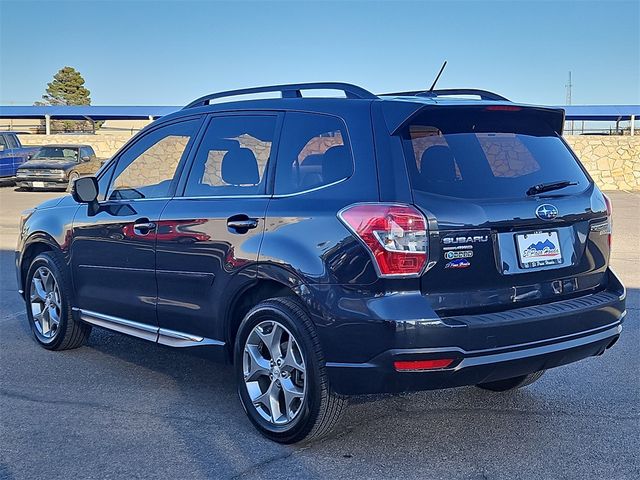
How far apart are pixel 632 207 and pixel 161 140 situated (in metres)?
16.7

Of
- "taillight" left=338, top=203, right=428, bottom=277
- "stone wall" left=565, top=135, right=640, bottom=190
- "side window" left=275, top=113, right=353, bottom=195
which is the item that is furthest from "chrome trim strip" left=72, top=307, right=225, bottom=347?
"stone wall" left=565, top=135, right=640, bottom=190

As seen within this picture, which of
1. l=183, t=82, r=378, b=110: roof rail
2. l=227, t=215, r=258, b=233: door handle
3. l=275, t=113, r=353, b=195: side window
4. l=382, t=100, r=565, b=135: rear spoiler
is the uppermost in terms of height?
l=183, t=82, r=378, b=110: roof rail

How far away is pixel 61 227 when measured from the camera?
19.4ft

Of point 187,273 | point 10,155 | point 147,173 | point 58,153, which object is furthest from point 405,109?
point 10,155

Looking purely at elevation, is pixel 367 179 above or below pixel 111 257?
above

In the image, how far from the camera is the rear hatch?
12.3 ft

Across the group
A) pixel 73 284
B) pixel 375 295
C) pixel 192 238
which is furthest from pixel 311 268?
pixel 73 284

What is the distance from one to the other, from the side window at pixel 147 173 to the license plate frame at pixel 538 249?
2250 millimetres

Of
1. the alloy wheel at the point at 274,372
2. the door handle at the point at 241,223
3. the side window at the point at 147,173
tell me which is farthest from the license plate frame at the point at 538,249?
the side window at the point at 147,173

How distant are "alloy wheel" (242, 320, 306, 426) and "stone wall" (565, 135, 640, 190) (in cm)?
2350

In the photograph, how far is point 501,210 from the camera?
154 inches

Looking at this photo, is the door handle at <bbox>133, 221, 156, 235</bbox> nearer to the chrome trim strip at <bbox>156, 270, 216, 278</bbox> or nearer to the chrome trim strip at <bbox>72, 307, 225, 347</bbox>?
the chrome trim strip at <bbox>156, 270, 216, 278</bbox>

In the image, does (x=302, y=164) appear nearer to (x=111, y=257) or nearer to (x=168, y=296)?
(x=168, y=296)

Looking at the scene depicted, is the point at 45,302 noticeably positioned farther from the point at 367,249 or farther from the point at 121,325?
the point at 367,249
